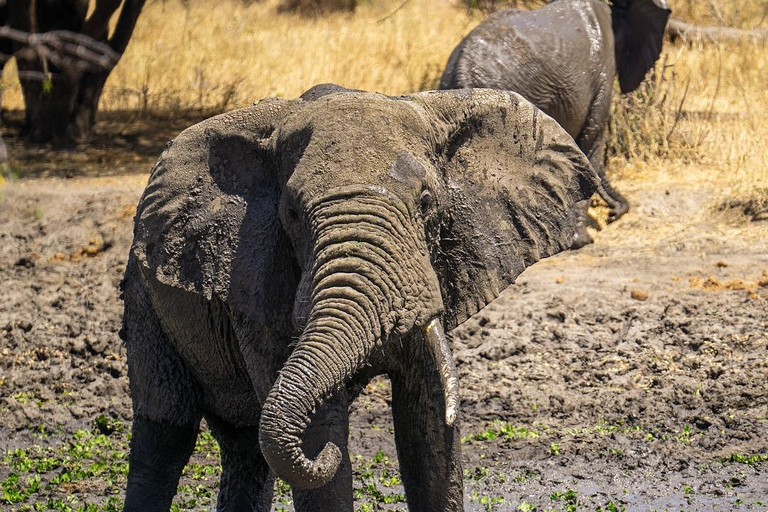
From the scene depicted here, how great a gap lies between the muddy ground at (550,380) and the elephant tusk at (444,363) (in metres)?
2.01

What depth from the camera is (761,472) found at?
6.21 meters

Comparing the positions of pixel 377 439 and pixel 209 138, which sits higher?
pixel 209 138

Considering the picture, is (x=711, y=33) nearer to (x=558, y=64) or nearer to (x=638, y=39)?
(x=638, y=39)

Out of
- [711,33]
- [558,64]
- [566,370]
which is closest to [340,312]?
[566,370]

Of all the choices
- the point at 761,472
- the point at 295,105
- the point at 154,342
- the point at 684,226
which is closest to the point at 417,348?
the point at 295,105

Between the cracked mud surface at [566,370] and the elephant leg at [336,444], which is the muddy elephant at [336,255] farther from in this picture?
the cracked mud surface at [566,370]

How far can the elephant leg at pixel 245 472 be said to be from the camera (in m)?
5.18

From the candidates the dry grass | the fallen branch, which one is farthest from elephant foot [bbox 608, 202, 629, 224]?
the fallen branch

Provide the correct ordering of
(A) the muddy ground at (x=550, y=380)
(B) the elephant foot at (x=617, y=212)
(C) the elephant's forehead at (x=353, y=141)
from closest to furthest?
(C) the elephant's forehead at (x=353, y=141) → (A) the muddy ground at (x=550, y=380) → (B) the elephant foot at (x=617, y=212)

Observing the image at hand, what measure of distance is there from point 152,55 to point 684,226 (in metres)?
7.15

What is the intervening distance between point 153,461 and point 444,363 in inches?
60.4

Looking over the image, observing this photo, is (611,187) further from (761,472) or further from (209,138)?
(209,138)

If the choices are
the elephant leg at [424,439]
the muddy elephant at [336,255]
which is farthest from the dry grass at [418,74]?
the elephant leg at [424,439]

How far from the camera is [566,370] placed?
24.6ft
